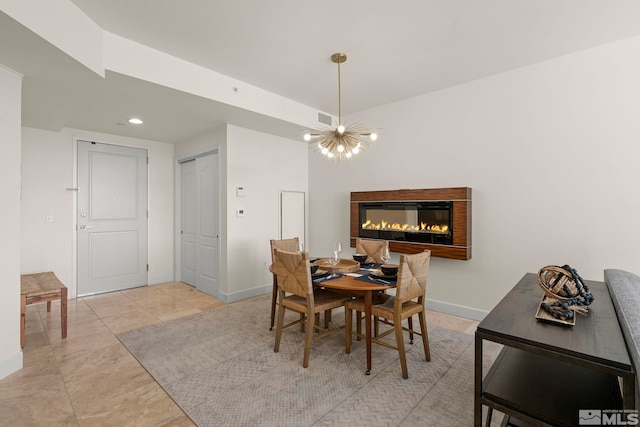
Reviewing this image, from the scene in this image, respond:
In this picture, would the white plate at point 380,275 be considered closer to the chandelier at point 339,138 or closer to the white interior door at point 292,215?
the chandelier at point 339,138

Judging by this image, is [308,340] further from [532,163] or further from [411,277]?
[532,163]

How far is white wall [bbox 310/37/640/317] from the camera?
2.72 meters

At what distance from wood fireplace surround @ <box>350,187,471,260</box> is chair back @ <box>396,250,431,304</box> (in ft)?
3.75

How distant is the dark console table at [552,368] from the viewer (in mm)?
1213

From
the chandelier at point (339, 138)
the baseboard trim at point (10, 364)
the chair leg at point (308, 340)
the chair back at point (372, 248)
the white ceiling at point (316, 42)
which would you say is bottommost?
the baseboard trim at point (10, 364)

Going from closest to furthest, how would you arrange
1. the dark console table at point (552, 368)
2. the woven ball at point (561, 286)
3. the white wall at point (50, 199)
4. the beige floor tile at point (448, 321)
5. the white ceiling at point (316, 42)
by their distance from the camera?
the dark console table at point (552, 368), the woven ball at point (561, 286), the white ceiling at point (316, 42), the beige floor tile at point (448, 321), the white wall at point (50, 199)

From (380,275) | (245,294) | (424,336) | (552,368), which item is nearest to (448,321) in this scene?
(424,336)

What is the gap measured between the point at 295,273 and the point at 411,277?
933 millimetres

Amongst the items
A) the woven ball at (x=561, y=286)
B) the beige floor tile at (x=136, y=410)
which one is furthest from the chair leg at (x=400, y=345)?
the beige floor tile at (x=136, y=410)

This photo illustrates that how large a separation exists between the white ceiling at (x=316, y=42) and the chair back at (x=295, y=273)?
1887 millimetres

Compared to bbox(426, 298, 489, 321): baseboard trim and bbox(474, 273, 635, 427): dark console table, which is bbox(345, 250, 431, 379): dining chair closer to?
bbox(474, 273, 635, 427): dark console table

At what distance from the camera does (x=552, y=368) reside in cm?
166

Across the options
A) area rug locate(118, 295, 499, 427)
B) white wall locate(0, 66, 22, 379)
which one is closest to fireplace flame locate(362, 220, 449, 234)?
area rug locate(118, 295, 499, 427)

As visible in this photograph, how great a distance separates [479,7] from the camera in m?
2.28
